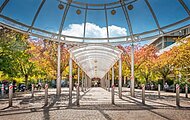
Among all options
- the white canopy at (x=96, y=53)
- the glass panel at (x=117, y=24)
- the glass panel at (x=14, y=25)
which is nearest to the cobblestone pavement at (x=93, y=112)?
the glass panel at (x=14, y=25)

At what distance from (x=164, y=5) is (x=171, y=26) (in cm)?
132

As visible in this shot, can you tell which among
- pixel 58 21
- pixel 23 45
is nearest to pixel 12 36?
pixel 23 45

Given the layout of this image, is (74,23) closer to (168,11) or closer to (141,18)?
(141,18)

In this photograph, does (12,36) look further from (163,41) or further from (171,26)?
(163,41)

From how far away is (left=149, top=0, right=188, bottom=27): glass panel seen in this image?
1447cm

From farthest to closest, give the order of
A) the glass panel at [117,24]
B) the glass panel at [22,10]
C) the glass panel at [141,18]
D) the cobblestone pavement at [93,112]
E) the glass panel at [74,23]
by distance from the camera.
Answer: the glass panel at [117,24], the glass panel at [74,23], the glass panel at [141,18], the glass panel at [22,10], the cobblestone pavement at [93,112]

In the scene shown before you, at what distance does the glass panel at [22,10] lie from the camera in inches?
522

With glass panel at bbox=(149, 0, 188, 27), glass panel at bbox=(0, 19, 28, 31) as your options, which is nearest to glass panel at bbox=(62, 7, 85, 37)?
glass panel at bbox=(0, 19, 28, 31)

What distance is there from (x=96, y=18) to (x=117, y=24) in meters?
1.56

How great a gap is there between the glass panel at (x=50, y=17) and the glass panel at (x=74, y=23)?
1.87 feet

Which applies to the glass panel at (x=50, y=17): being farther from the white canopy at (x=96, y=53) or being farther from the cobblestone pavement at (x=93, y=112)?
the cobblestone pavement at (x=93, y=112)

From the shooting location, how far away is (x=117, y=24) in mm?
18453

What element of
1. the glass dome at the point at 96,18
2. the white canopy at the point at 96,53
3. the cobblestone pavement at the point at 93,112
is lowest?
the cobblestone pavement at the point at 93,112

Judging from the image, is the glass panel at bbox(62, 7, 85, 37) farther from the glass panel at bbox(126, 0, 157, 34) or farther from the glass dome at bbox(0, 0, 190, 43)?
the glass panel at bbox(126, 0, 157, 34)
